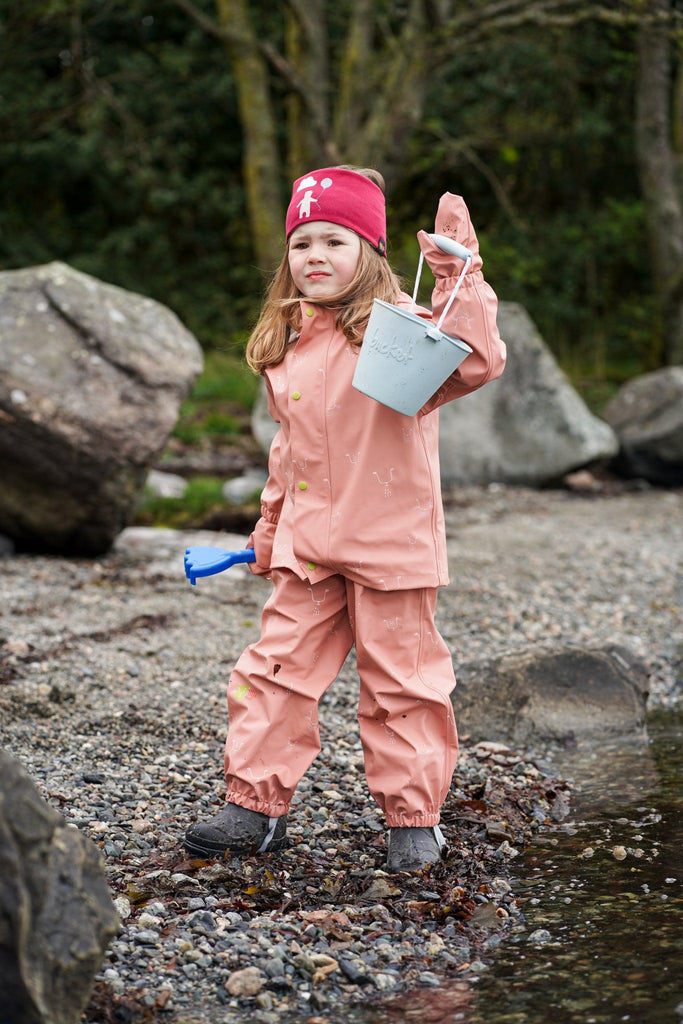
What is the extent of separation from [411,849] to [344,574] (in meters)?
0.69

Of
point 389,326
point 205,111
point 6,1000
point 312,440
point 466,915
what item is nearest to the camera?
point 6,1000

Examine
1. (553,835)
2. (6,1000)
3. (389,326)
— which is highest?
(389,326)

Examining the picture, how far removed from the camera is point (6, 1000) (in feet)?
5.65

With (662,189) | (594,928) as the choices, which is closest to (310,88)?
(662,189)

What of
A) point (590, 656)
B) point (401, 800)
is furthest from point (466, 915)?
point (590, 656)

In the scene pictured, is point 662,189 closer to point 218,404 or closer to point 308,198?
point 218,404

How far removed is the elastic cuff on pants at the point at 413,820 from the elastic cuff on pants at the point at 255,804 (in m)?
0.27

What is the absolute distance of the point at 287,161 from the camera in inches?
540

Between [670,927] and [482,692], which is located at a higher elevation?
[670,927]

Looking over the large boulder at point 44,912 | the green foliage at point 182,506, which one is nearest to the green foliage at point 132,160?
the green foliage at point 182,506

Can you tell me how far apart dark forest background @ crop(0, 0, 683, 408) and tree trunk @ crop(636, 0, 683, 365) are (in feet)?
0.07

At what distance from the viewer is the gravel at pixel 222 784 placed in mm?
2275

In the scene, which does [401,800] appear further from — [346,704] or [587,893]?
[346,704]

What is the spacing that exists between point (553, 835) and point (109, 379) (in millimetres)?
3625
